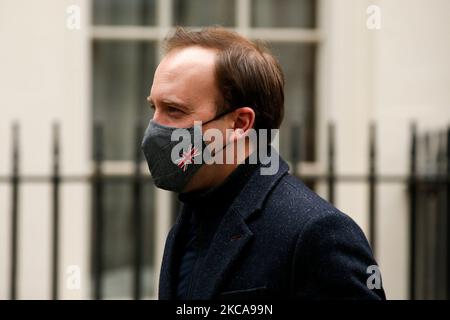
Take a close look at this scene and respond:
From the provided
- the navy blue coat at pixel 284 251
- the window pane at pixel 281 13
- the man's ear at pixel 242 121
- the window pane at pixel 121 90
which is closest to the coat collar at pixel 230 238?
the navy blue coat at pixel 284 251

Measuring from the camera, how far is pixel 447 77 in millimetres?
5035

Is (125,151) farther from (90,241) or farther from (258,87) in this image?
(258,87)

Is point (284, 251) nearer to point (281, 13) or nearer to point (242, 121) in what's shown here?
point (242, 121)

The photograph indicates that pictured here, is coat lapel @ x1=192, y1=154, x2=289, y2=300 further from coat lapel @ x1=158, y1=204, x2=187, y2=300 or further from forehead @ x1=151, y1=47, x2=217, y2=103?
forehead @ x1=151, y1=47, x2=217, y2=103

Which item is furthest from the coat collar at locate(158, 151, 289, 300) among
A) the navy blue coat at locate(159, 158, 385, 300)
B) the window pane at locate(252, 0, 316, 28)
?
the window pane at locate(252, 0, 316, 28)

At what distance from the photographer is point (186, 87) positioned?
217 centimetres
